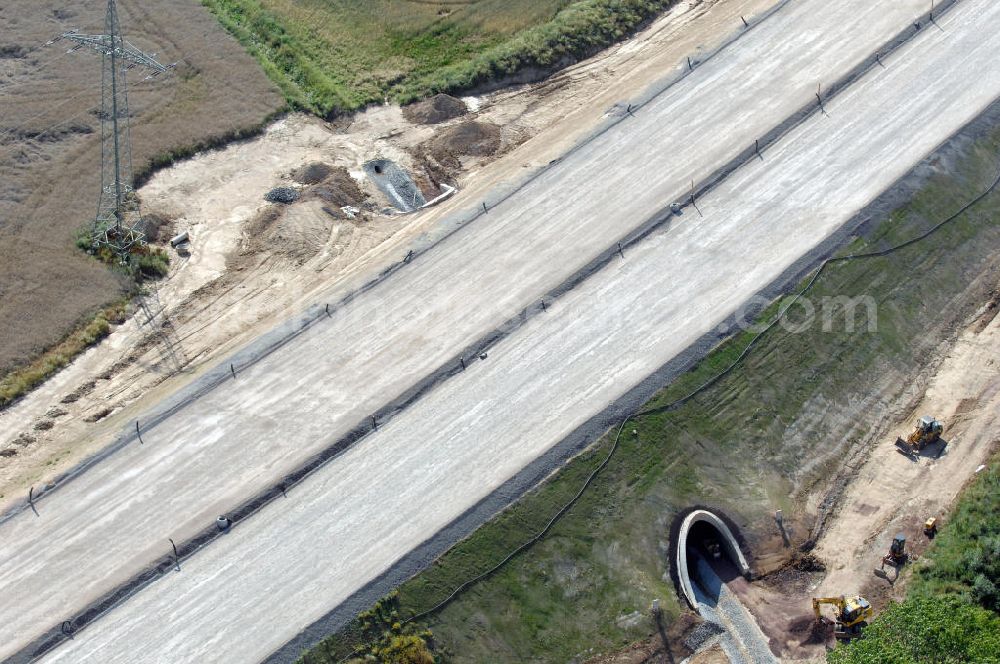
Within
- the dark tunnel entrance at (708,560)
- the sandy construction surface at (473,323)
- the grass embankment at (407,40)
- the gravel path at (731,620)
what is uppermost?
the grass embankment at (407,40)

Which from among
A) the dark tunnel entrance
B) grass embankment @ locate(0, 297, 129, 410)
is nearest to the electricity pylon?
grass embankment @ locate(0, 297, 129, 410)

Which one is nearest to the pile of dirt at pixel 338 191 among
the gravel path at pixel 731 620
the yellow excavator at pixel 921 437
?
the gravel path at pixel 731 620

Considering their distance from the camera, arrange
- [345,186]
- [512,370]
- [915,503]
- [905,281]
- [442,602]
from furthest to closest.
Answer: [345,186]
[905,281]
[512,370]
[915,503]
[442,602]

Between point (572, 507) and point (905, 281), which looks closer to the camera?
point (572, 507)

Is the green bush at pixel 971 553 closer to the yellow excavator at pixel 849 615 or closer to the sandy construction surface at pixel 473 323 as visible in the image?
the yellow excavator at pixel 849 615

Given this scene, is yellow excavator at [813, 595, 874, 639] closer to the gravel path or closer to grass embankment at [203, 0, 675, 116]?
the gravel path

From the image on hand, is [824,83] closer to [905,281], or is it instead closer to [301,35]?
[905,281]

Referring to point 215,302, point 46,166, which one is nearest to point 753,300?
point 215,302
